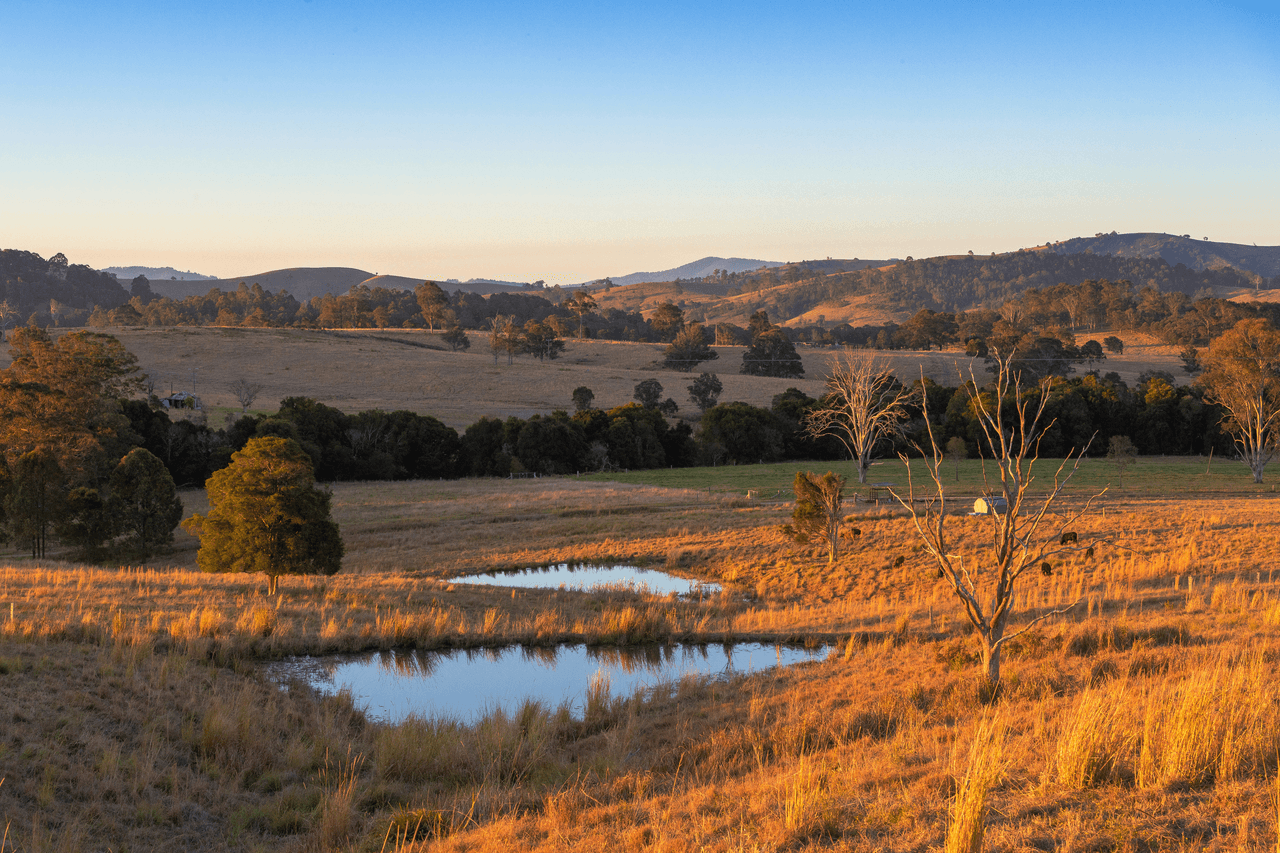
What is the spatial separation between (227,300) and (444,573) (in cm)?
17971

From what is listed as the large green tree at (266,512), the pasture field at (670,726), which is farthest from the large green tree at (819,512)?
the large green tree at (266,512)

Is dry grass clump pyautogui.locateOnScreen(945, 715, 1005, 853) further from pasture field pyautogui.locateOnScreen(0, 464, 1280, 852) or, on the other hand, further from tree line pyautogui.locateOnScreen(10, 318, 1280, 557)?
tree line pyautogui.locateOnScreen(10, 318, 1280, 557)

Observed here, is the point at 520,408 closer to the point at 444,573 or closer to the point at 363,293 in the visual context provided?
the point at 444,573

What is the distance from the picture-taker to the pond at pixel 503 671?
13000mm

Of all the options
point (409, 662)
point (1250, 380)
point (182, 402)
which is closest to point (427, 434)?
point (182, 402)

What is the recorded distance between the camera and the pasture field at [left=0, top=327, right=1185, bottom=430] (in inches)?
3492

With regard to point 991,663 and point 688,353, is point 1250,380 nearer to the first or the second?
point 991,663

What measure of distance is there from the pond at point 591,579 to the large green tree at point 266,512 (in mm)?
4676

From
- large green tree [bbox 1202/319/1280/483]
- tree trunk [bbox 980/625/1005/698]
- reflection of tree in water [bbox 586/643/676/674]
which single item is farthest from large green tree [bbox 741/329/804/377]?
tree trunk [bbox 980/625/1005/698]

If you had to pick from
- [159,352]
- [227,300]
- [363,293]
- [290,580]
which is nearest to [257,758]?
[290,580]

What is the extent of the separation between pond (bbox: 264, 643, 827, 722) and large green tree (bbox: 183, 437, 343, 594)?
9.04 meters

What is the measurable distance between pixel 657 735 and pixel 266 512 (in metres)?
16.4

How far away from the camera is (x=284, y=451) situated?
2270 centimetres

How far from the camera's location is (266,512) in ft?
75.4
